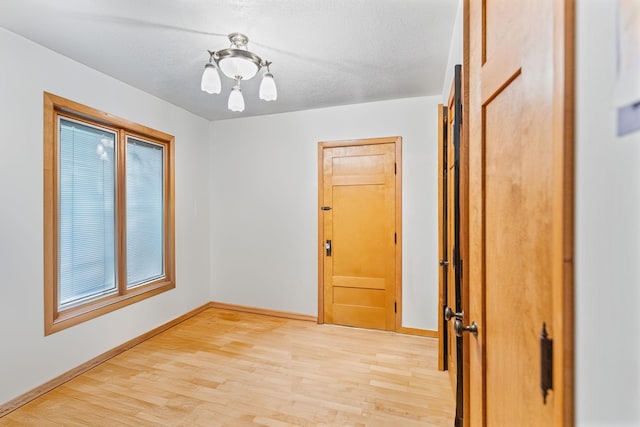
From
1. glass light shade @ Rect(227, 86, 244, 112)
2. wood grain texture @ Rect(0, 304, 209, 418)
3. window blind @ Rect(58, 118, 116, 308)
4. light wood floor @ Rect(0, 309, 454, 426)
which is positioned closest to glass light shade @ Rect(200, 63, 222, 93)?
glass light shade @ Rect(227, 86, 244, 112)

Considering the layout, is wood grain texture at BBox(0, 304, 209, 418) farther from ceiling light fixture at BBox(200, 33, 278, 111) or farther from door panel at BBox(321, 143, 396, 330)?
ceiling light fixture at BBox(200, 33, 278, 111)

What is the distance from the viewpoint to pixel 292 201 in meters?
3.77

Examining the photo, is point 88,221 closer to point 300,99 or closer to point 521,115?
point 300,99

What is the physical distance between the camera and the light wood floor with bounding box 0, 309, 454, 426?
2.01m

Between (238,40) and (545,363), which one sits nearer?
(545,363)

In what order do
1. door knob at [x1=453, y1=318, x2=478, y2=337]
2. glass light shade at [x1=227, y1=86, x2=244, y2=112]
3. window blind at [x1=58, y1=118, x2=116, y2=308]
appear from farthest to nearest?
window blind at [x1=58, y1=118, x2=116, y2=308]
glass light shade at [x1=227, y1=86, x2=244, y2=112]
door knob at [x1=453, y1=318, x2=478, y2=337]

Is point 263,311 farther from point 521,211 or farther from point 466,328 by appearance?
point 521,211

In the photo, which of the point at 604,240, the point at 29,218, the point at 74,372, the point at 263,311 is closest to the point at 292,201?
the point at 263,311

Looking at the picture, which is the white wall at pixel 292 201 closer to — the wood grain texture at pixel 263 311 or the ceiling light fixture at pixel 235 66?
the wood grain texture at pixel 263 311

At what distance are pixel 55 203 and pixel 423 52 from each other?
3070 millimetres

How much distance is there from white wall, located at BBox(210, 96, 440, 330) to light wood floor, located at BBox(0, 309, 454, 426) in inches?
25.0

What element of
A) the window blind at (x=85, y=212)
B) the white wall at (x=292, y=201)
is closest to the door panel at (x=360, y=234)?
the white wall at (x=292, y=201)

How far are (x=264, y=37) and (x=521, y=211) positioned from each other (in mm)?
2039

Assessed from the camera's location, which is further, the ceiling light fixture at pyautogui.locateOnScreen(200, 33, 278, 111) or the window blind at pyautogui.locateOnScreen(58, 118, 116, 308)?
the window blind at pyautogui.locateOnScreen(58, 118, 116, 308)
